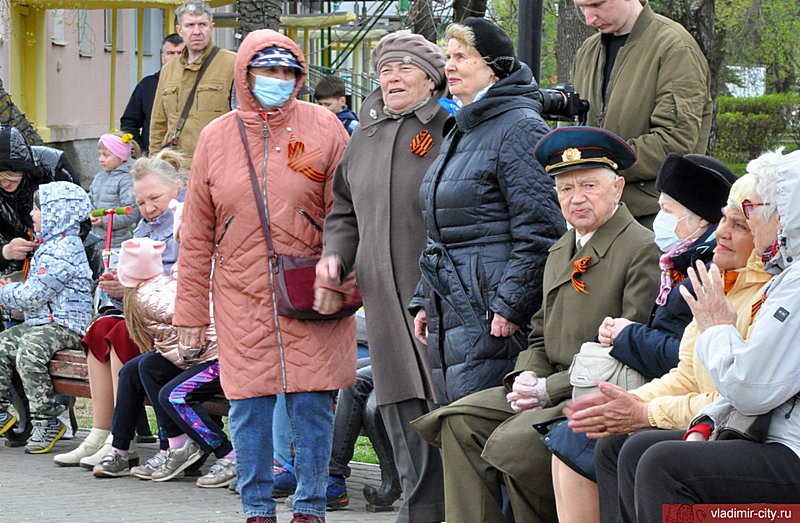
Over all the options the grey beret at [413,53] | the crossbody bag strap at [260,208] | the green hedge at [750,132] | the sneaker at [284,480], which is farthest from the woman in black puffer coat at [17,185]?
the green hedge at [750,132]

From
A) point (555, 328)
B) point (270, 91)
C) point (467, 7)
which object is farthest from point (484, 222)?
point (467, 7)

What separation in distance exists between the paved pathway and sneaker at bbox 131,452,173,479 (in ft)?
0.13

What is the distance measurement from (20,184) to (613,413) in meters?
5.64

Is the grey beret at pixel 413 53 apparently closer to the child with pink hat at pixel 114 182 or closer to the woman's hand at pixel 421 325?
the woman's hand at pixel 421 325

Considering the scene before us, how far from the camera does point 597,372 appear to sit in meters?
3.99

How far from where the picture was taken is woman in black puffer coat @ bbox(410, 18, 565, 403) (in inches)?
Result: 177

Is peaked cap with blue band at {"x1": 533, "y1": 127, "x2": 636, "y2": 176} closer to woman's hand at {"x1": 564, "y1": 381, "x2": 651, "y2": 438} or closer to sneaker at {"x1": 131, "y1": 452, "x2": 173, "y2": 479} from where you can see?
woman's hand at {"x1": 564, "y1": 381, "x2": 651, "y2": 438}

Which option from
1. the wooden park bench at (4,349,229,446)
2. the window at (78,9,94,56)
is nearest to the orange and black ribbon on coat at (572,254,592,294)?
the wooden park bench at (4,349,229,446)

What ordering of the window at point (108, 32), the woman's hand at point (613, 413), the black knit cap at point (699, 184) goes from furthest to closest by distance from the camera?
the window at point (108, 32), the black knit cap at point (699, 184), the woman's hand at point (613, 413)

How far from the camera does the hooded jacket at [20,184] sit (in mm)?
8078

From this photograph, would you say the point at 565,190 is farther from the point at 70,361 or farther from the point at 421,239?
the point at 70,361

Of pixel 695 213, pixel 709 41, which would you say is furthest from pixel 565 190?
pixel 709 41

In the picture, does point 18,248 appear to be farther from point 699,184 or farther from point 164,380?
point 699,184

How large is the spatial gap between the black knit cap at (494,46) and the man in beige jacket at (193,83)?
3960mm
